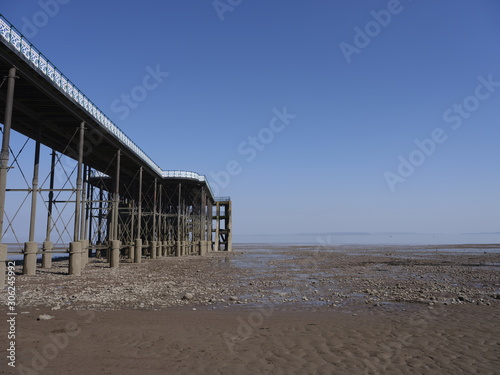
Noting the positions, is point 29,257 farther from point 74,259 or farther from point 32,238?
point 74,259

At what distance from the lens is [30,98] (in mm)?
18734

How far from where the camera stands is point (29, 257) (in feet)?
60.6

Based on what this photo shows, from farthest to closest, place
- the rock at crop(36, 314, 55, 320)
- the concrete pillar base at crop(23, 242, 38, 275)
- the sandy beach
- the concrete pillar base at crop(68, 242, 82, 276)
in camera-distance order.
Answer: the concrete pillar base at crop(68, 242, 82, 276)
the concrete pillar base at crop(23, 242, 38, 275)
the rock at crop(36, 314, 55, 320)
the sandy beach

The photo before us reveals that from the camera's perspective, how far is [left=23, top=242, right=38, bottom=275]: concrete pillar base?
60.1 ft

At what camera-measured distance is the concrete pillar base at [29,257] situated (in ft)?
60.1

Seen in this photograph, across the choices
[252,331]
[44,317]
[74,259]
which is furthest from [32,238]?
[252,331]

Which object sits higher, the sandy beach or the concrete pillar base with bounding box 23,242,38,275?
the concrete pillar base with bounding box 23,242,38,275

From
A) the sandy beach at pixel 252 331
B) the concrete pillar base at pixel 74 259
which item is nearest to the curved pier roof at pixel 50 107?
the concrete pillar base at pixel 74 259

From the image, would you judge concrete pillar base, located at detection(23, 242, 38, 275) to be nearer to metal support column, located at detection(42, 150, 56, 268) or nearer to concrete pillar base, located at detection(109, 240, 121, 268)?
metal support column, located at detection(42, 150, 56, 268)

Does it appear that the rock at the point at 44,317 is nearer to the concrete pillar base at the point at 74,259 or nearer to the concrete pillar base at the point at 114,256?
the concrete pillar base at the point at 74,259

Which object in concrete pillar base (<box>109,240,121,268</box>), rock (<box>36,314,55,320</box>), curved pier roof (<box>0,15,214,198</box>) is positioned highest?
curved pier roof (<box>0,15,214,198</box>)

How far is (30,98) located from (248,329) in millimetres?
17013

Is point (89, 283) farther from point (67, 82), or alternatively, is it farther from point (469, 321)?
point (469, 321)

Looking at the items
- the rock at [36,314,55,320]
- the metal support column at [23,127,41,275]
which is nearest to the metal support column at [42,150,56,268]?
the metal support column at [23,127,41,275]
